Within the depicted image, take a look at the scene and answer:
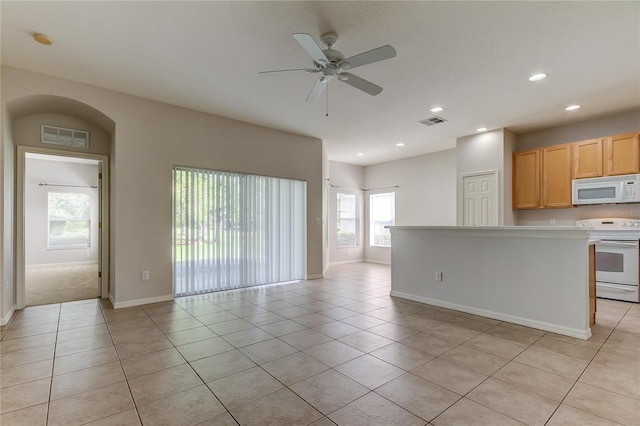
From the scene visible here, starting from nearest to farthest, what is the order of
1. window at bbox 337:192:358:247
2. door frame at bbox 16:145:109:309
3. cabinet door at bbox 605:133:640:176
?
1. door frame at bbox 16:145:109:309
2. cabinet door at bbox 605:133:640:176
3. window at bbox 337:192:358:247

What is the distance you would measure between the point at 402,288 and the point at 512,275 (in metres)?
1.59

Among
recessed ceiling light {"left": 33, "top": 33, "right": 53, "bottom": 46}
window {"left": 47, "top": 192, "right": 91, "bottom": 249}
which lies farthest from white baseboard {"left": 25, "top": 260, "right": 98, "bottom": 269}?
recessed ceiling light {"left": 33, "top": 33, "right": 53, "bottom": 46}

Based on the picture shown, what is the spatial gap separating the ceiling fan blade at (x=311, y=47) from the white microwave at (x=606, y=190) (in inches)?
199

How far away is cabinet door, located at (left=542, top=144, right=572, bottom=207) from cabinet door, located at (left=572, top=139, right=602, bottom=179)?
95 mm

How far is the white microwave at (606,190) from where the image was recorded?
15.1ft

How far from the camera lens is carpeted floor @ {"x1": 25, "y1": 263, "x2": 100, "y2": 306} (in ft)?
15.3

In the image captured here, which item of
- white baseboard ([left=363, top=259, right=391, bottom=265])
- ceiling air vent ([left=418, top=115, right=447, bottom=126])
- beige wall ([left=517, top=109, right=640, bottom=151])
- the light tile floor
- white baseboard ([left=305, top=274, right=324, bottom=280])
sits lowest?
white baseboard ([left=363, top=259, right=391, bottom=265])

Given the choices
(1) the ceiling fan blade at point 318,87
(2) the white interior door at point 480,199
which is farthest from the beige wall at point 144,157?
(2) the white interior door at point 480,199

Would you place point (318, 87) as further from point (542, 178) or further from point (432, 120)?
point (542, 178)

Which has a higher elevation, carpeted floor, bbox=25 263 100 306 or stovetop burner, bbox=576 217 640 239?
stovetop burner, bbox=576 217 640 239

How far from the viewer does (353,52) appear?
10.1ft

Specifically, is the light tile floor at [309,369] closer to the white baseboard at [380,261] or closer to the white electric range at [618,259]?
the white electric range at [618,259]

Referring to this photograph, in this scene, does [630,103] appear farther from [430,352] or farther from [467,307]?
[430,352]

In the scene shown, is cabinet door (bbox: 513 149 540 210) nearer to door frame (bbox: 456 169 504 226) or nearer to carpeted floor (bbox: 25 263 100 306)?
door frame (bbox: 456 169 504 226)
